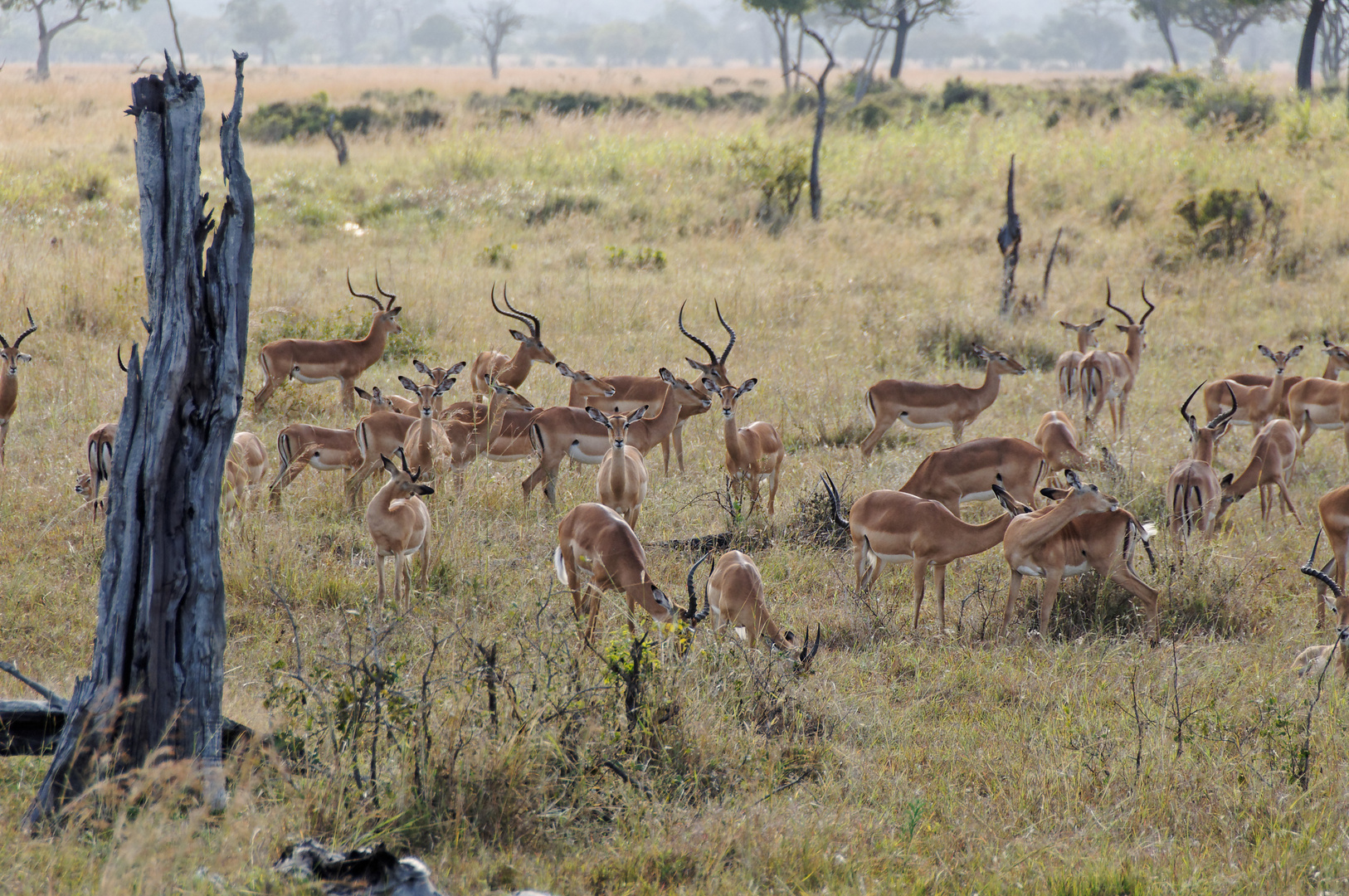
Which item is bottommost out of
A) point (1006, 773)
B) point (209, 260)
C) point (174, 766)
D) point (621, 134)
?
point (1006, 773)

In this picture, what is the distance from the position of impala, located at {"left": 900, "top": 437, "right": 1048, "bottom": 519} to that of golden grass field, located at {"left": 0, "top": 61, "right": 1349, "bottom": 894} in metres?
0.41

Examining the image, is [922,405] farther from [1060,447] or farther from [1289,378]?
[1289,378]

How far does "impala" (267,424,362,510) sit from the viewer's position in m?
6.47

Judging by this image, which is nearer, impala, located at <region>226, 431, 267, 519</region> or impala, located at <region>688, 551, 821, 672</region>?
impala, located at <region>688, 551, 821, 672</region>

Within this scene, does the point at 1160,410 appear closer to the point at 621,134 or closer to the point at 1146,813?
the point at 1146,813

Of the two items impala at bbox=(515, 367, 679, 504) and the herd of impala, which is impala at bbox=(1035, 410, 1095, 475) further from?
impala at bbox=(515, 367, 679, 504)

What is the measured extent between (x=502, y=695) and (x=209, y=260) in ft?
5.50

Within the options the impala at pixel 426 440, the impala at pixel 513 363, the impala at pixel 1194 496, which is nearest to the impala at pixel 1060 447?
the impala at pixel 1194 496

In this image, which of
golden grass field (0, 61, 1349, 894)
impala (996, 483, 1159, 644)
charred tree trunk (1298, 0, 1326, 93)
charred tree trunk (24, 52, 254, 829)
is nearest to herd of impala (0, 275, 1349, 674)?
impala (996, 483, 1159, 644)

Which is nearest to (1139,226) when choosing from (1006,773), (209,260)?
(1006,773)

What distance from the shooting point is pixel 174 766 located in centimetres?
284

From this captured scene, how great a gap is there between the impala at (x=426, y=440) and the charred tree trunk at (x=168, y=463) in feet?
10.9

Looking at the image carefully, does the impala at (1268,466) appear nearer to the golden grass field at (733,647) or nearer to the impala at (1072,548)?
the golden grass field at (733,647)

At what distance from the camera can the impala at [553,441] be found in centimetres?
690
